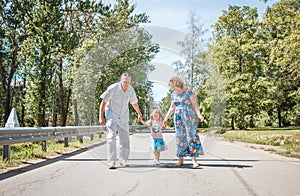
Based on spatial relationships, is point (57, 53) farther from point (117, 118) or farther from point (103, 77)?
point (103, 77)

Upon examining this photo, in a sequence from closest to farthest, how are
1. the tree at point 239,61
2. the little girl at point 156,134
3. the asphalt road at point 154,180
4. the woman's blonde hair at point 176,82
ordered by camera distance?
the asphalt road at point 154,180, the woman's blonde hair at point 176,82, the little girl at point 156,134, the tree at point 239,61

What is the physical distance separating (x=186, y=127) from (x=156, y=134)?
37.6 inches

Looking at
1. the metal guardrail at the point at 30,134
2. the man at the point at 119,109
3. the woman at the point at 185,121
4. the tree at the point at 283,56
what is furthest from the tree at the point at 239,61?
the man at the point at 119,109

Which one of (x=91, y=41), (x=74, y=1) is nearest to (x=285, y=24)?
(x=91, y=41)

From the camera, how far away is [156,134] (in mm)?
7242

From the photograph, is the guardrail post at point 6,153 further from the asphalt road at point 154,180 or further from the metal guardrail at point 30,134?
the asphalt road at point 154,180

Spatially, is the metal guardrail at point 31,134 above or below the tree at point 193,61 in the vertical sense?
below

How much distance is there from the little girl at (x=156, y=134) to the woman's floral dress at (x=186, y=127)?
0.63 m

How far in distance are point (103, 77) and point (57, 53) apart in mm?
9150

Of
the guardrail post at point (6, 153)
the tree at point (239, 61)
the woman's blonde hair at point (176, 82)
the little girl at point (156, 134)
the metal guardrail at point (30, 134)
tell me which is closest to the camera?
the metal guardrail at point (30, 134)

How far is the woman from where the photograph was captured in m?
6.50

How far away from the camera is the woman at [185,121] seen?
650cm

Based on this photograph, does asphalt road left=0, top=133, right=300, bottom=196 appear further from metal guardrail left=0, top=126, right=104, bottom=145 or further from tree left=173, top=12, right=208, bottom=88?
tree left=173, top=12, right=208, bottom=88

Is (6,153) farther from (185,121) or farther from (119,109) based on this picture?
(185,121)
